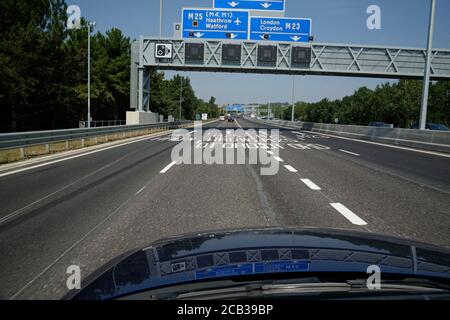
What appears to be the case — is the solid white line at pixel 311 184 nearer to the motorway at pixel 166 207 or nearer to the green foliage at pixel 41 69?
the motorway at pixel 166 207

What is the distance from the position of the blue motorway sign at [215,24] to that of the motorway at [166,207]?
23.8 meters

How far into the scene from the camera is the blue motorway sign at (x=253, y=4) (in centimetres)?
3219

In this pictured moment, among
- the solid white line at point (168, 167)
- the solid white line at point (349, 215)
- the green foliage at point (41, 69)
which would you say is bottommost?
the solid white line at point (168, 167)

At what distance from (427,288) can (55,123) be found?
49.6 m

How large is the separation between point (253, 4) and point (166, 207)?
1142 inches

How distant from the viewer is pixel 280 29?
3416 cm

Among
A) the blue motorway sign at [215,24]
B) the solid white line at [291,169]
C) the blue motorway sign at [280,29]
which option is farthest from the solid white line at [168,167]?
the blue motorway sign at [280,29]

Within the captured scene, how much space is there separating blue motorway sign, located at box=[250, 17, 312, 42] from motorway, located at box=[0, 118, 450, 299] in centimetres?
2437

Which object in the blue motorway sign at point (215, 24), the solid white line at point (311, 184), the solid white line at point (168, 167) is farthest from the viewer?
the blue motorway sign at point (215, 24)

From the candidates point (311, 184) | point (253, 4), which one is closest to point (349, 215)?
point (311, 184)

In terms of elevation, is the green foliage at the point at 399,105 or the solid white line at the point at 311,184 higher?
the green foliage at the point at 399,105

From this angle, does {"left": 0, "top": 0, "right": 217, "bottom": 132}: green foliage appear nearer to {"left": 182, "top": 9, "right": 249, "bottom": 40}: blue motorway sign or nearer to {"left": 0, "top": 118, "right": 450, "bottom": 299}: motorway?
{"left": 182, "top": 9, "right": 249, "bottom": 40}: blue motorway sign
